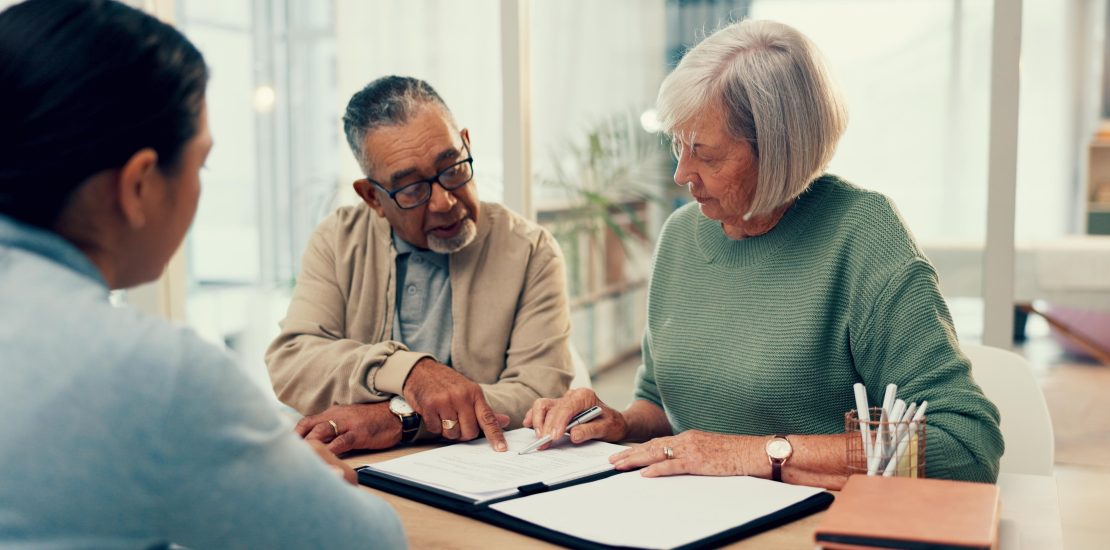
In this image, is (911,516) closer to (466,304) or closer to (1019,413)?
(1019,413)

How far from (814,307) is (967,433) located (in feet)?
1.08

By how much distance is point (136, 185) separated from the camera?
0.85 metres

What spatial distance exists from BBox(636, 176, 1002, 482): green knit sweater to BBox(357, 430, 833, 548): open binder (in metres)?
0.29

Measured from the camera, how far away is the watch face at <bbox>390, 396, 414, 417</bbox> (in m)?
1.61

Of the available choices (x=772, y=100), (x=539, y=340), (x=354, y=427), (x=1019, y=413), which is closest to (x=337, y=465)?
(x=354, y=427)

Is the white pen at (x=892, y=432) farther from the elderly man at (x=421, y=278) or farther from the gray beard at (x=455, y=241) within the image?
the gray beard at (x=455, y=241)

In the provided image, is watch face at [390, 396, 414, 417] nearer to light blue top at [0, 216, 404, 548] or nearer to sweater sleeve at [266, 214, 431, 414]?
sweater sleeve at [266, 214, 431, 414]

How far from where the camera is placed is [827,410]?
1.60 metres

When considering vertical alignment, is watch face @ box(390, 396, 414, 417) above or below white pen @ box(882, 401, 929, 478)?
below

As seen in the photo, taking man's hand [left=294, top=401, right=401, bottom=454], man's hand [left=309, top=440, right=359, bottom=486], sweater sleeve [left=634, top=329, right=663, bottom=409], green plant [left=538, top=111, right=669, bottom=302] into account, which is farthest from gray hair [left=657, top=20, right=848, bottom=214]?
green plant [left=538, top=111, right=669, bottom=302]

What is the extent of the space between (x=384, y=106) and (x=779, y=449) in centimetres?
A: 105

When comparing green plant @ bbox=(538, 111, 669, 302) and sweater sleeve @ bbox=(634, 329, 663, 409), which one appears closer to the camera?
sweater sleeve @ bbox=(634, 329, 663, 409)

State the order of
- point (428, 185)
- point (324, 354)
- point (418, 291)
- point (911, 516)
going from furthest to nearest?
point (418, 291) < point (428, 185) < point (324, 354) < point (911, 516)

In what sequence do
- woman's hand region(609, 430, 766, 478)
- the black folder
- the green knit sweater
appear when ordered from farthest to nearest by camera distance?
the green knit sweater, woman's hand region(609, 430, 766, 478), the black folder
